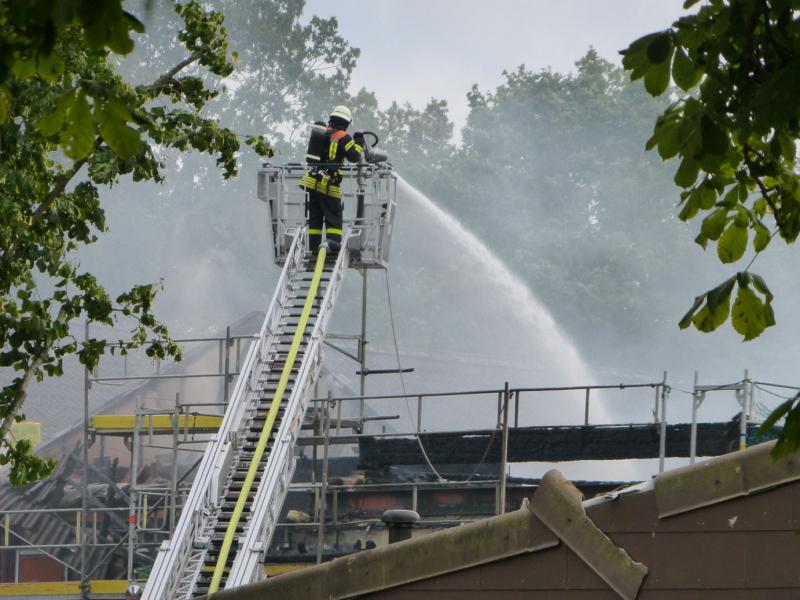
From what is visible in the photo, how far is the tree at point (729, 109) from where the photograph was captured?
4945 millimetres

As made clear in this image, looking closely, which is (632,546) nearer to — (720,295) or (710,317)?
(710,317)

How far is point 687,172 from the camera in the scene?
5074mm

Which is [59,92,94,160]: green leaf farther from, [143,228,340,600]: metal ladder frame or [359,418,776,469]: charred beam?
[359,418,776,469]: charred beam

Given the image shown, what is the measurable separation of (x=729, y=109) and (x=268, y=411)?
35.9ft

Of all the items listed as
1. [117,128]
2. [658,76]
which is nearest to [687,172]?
[658,76]

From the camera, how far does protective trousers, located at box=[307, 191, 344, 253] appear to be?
1853 centimetres

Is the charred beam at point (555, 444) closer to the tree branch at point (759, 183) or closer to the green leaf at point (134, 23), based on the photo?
the tree branch at point (759, 183)

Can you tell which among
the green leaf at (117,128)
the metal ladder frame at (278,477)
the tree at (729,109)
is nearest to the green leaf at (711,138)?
the tree at (729,109)

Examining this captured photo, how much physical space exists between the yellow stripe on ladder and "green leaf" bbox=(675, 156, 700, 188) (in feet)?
26.9

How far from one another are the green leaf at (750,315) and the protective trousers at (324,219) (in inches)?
511

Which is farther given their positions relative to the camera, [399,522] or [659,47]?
[399,522]

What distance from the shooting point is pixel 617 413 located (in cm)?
5234

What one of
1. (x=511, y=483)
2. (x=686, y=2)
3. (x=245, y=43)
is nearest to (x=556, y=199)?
(x=245, y=43)

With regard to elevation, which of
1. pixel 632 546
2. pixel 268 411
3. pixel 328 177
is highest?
pixel 328 177
